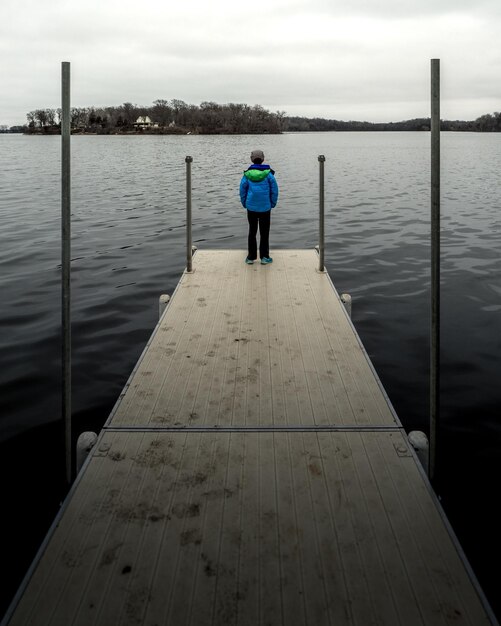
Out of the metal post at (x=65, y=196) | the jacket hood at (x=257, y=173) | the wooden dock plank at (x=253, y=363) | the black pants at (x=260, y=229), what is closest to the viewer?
the metal post at (x=65, y=196)

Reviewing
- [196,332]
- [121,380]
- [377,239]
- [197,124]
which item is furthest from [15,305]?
[197,124]

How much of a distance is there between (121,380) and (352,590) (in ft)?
14.6

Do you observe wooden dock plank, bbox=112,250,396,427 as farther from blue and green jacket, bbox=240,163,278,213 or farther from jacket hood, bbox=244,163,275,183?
jacket hood, bbox=244,163,275,183

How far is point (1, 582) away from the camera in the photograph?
3.37 m

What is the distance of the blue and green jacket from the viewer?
8.37 metres

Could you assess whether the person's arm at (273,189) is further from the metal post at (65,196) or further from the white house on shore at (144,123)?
the white house on shore at (144,123)

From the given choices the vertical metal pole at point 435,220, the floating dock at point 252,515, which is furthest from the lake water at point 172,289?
the vertical metal pole at point 435,220

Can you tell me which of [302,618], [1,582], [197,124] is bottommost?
[1,582]

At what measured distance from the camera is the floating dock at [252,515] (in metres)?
2.33

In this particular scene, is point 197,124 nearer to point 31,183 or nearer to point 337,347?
point 31,183

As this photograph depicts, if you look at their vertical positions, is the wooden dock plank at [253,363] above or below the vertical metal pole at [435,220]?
below

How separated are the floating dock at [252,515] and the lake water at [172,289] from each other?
0.94 m

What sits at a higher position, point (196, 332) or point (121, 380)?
point (196, 332)

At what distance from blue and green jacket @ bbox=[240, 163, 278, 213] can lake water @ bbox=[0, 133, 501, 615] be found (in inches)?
88.9
